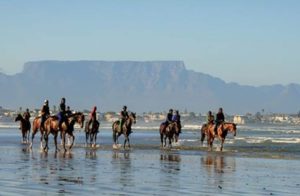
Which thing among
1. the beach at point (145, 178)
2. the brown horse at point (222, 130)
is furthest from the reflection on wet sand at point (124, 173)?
the brown horse at point (222, 130)

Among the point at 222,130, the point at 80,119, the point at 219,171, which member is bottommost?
the point at 219,171

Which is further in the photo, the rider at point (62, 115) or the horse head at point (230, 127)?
the horse head at point (230, 127)

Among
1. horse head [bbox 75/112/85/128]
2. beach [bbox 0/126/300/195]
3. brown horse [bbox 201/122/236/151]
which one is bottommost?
beach [bbox 0/126/300/195]

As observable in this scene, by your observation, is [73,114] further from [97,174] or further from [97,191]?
[97,191]

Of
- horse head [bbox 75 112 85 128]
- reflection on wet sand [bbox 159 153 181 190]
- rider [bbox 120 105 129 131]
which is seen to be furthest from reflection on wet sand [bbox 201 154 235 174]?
rider [bbox 120 105 129 131]

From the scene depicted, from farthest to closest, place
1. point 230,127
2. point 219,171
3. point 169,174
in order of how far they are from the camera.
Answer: point 230,127
point 219,171
point 169,174

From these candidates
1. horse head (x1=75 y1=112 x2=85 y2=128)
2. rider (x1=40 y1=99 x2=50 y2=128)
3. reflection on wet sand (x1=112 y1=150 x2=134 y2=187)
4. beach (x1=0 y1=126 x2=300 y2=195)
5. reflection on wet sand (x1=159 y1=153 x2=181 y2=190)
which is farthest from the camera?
horse head (x1=75 y1=112 x2=85 y2=128)

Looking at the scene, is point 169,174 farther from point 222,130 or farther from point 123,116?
point 123,116

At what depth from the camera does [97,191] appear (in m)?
19.9

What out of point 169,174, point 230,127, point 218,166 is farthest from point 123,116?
point 169,174

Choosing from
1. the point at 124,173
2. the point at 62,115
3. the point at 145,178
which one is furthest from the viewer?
the point at 62,115

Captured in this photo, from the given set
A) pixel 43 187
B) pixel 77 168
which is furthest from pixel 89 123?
pixel 43 187

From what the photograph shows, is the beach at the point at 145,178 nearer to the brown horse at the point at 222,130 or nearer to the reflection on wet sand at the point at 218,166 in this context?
the reflection on wet sand at the point at 218,166

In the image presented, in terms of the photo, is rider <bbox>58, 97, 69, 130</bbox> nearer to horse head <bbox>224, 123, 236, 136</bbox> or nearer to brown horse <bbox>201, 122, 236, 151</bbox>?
brown horse <bbox>201, 122, 236, 151</bbox>
